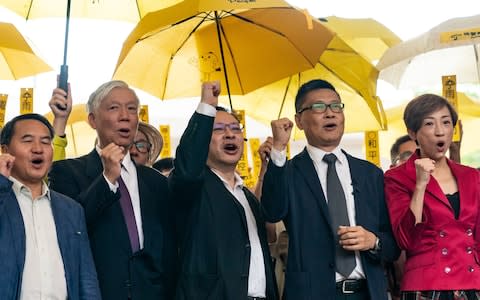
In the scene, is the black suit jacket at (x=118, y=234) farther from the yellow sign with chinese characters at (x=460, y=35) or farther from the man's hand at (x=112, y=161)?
the yellow sign with chinese characters at (x=460, y=35)

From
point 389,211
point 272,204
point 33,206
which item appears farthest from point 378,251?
point 33,206

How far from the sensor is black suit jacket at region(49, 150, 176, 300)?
12.6ft

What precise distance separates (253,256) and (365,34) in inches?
164

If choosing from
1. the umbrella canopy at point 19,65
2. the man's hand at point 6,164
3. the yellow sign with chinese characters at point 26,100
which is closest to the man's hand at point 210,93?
the man's hand at point 6,164

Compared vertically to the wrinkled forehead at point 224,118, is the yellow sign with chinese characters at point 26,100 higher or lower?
higher

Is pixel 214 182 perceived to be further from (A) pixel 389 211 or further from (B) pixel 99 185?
(A) pixel 389 211

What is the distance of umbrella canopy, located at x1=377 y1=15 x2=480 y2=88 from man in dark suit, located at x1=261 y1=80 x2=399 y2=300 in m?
1.26

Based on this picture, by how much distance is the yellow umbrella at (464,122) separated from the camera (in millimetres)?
9016

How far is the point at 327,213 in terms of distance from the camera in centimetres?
395

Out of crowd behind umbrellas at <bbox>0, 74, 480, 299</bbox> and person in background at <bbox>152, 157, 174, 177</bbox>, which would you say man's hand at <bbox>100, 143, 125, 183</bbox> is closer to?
crowd behind umbrellas at <bbox>0, 74, 480, 299</bbox>

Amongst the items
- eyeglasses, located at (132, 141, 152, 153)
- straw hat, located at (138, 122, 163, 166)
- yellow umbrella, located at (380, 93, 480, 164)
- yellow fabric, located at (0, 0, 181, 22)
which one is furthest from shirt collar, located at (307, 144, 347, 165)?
yellow umbrella, located at (380, 93, 480, 164)

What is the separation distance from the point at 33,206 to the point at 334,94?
1823 mm

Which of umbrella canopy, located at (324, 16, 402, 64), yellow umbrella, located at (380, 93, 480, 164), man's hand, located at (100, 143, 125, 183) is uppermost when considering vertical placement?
umbrella canopy, located at (324, 16, 402, 64)

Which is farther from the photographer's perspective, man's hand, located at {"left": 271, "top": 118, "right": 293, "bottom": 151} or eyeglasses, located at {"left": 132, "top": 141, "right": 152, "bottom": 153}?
eyeglasses, located at {"left": 132, "top": 141, "right": 152, "bottom": 153}
